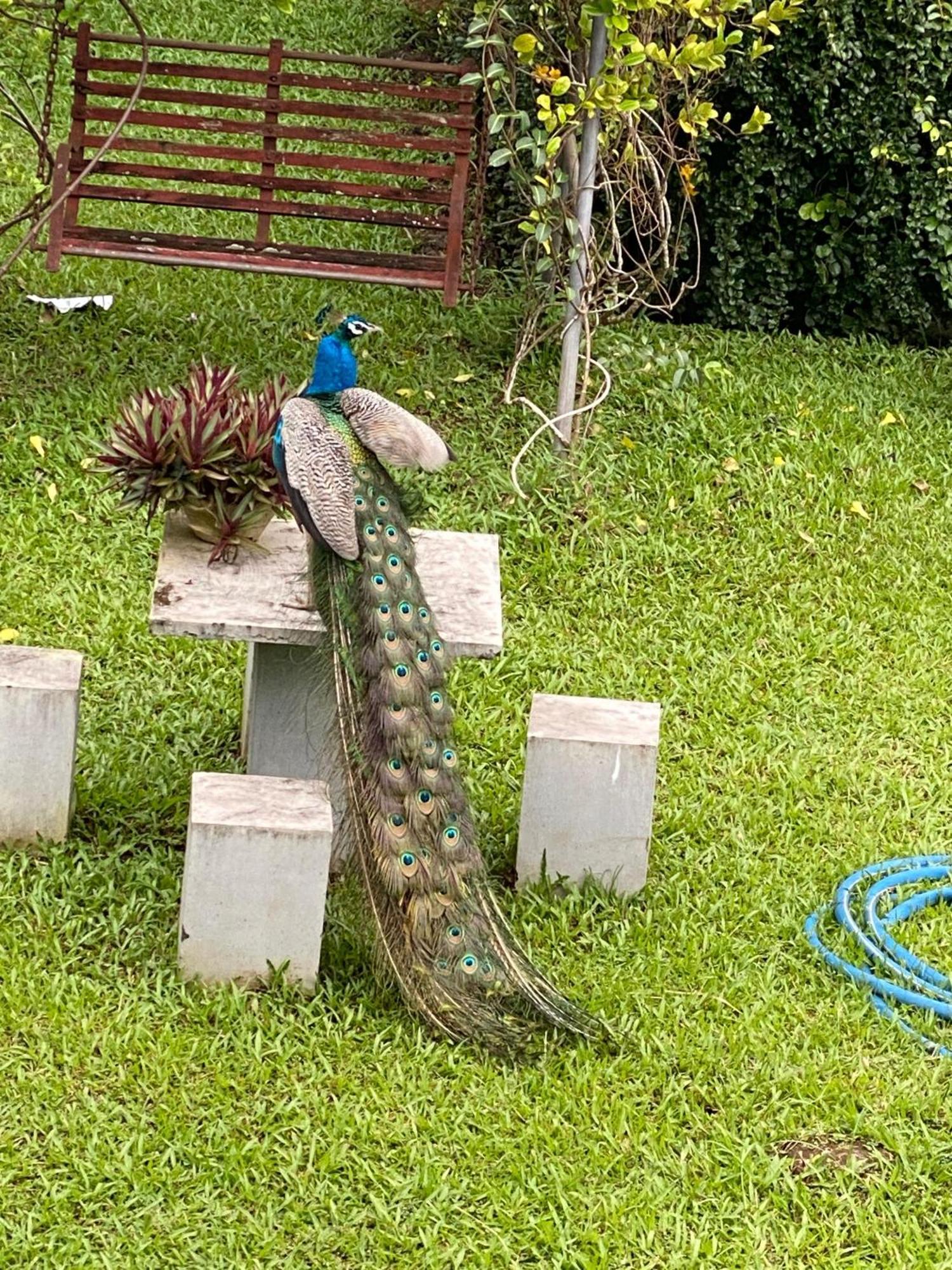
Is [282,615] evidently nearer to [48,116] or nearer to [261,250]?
[261,250]

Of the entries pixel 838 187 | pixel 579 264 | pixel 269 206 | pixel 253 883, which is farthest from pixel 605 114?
pixel 253 883

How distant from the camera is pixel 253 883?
396 cm

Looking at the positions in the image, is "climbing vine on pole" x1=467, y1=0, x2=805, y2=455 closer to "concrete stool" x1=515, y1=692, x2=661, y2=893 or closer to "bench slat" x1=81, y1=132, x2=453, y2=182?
"bench slat" x1=81, y1=132, x2=453, y2=182

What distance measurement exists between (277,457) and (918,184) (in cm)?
447

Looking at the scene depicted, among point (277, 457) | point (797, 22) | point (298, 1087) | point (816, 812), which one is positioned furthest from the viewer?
point (797, 22)

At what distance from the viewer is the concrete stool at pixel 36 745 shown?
4422 millimetres

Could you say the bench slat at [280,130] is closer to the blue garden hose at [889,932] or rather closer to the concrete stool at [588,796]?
the concrete stool at [588,796]

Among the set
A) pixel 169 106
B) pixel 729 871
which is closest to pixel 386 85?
pixel 169 106

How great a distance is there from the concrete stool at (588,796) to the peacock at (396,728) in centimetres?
35

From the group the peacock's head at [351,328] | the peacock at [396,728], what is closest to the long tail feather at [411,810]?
the peacock at [396,728]

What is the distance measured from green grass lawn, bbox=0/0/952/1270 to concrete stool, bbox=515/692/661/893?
0.10 meters

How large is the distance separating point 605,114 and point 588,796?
2915mm

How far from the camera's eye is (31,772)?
448cm

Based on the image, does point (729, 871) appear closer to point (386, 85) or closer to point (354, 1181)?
point (354, 1181)
